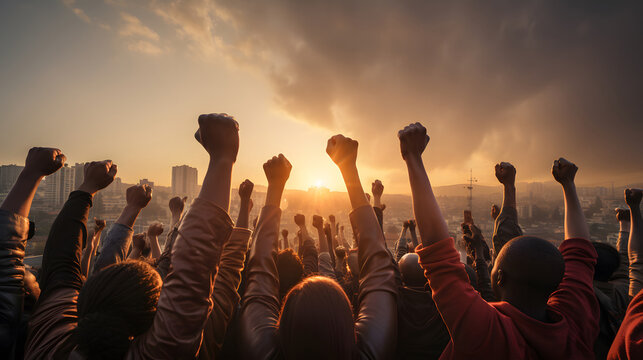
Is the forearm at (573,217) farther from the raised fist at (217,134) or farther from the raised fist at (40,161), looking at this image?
the raised fist at (40,161)

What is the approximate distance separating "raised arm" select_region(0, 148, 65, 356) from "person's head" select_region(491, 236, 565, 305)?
303cm

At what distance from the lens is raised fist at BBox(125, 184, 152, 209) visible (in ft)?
8.04

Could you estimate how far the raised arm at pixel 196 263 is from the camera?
125 centimetres

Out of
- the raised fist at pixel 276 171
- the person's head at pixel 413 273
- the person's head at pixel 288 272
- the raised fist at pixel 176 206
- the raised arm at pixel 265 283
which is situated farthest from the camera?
the raised fist at pixel 176 206

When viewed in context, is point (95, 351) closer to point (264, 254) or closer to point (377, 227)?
point (264, 254)

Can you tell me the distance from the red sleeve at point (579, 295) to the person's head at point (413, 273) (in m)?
1.08

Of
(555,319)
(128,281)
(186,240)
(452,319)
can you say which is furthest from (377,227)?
(128,281)

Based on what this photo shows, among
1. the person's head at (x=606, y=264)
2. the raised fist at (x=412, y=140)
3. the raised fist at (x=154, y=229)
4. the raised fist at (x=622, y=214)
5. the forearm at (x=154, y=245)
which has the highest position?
the raised fist at (x=412, y=140)

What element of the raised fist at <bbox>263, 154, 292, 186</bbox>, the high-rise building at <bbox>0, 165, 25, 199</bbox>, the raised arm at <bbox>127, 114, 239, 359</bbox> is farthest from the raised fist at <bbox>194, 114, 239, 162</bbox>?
the high-rise building at <bbox>0, 165, 25, 199</bbox>

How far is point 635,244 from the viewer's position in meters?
3.14

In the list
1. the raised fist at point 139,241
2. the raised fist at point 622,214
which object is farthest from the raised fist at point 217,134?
the raised fist at point 622,214

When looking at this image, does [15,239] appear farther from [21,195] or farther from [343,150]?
[343,150]

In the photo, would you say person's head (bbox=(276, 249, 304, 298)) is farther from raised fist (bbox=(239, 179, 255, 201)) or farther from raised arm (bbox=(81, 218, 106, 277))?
raised arm (bbox=(81, 218, 106, 277))

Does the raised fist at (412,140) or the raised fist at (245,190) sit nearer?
the raised fist at (412,140)
